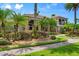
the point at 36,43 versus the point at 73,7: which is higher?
the point at 73,7

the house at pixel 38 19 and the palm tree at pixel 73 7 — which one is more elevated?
the palm tree at pixel 73 7

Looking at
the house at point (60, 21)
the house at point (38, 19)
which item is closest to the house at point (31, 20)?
the house at point (38, 19)

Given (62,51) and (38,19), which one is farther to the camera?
(38,19)

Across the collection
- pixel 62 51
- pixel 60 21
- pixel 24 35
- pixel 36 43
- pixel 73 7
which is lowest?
pixel 62 51

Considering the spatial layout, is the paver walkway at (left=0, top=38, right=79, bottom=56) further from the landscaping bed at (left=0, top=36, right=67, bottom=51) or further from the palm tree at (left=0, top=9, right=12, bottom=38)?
the palm tree at (left=0, top=9, right=12, bottom=38)

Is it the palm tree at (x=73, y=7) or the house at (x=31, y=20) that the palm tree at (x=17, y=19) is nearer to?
the house at (x=31, y=20)

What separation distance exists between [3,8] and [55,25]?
40.2 inches

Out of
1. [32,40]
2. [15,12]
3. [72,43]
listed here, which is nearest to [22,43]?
Answer: [32,40]

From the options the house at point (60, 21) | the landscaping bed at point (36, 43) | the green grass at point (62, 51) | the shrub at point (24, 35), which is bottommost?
the green grass at point (62, 51)

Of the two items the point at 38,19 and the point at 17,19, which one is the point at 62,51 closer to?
the point at 38,19

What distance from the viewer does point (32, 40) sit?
5.39 metres

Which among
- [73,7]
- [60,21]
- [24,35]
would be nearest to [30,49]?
[24,35]

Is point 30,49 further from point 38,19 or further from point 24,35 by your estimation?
point 38,19

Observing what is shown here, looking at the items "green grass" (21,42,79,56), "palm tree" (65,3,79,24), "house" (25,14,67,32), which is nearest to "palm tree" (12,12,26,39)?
"house" (25,14,67,32)
